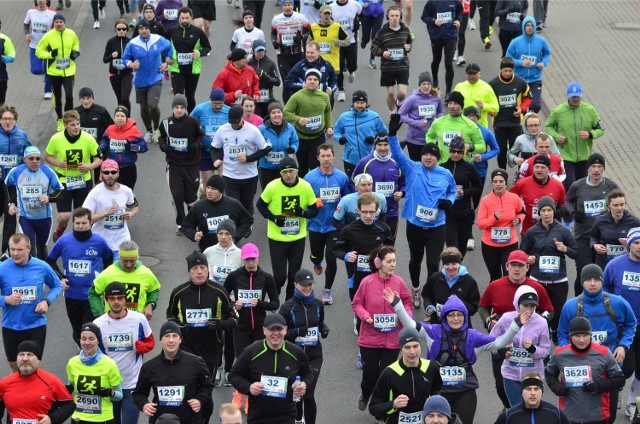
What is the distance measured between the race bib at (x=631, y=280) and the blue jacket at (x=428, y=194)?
111 inches

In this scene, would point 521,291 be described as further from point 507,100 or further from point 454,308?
point 507,100

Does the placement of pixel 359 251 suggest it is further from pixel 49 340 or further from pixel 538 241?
pixel 49 340

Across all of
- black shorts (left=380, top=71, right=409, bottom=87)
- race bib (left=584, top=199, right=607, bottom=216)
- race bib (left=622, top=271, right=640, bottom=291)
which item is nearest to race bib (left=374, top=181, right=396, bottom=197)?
race bib (left=584, top=199, right=607, bottom=216)

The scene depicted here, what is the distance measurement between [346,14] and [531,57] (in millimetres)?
3470

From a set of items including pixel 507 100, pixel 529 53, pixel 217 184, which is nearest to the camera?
pixel 217 184

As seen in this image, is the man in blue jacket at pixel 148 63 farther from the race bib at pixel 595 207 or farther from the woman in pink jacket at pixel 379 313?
the woman in pink jacket at pixel 379 313

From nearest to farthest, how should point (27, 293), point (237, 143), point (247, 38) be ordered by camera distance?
point (27, 293) < point (237, 143) < point (247, 38)

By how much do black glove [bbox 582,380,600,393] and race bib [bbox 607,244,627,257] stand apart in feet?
11.2

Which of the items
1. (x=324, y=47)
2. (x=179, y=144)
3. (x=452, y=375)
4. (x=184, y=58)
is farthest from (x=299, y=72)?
(x=452, y=375)

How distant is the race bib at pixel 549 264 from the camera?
56.1 feet

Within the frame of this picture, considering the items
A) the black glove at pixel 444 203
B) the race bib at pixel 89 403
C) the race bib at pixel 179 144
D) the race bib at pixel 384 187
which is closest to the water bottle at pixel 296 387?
the race bib at pixel 89 403

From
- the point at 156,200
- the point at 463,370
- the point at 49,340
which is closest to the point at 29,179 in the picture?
the point at 49,340

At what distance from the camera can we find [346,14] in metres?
25.4

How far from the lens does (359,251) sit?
682 inches
